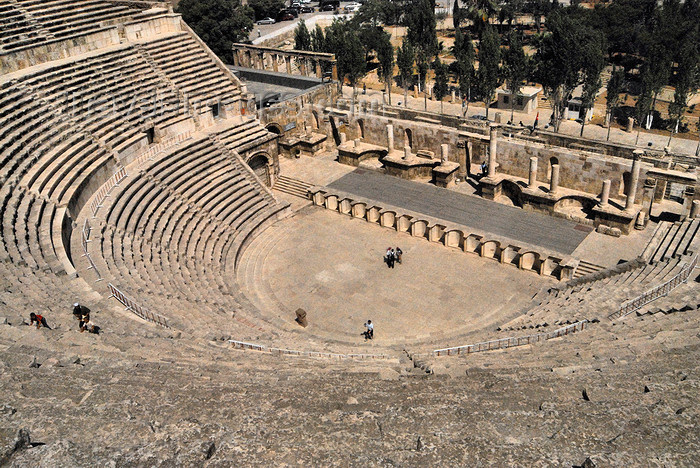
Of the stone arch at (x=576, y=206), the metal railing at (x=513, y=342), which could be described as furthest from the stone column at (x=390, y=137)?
the metal railing at (x=513, y=342)

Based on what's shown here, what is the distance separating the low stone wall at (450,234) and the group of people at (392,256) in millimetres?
2421

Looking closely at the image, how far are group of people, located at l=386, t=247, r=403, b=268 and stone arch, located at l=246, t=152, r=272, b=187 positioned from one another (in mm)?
10491

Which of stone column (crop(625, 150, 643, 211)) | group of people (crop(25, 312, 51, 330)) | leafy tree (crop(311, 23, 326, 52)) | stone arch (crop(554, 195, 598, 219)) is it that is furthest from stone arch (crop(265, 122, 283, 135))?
group of people (crop(25, 312, 51, 330))

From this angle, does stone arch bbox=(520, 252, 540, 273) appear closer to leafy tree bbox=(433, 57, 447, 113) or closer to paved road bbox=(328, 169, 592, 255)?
paved road bbox=(328, 169, 592, 255)

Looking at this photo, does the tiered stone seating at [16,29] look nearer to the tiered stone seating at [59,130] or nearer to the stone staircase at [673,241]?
the tiered stone seating at [59,130]

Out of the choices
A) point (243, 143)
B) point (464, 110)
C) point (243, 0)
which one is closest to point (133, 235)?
point (243, 143)

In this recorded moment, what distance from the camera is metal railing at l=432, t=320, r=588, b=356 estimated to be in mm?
16375

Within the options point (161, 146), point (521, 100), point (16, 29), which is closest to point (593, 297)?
point (161, 146)

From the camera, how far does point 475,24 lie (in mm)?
70250

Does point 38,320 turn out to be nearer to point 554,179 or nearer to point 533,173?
point 533,173

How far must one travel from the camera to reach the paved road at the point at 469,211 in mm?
25719

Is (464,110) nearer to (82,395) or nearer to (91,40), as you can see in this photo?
(91,40)

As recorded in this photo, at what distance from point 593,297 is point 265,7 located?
235 feet

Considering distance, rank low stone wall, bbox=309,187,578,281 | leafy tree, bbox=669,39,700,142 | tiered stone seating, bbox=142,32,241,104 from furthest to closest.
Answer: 1. leafy tree, bbox=669,39,700,142
2. tiered stone seating, bbox=142,32,241,104
3. low stone wall, bbox=309,187,578,281
